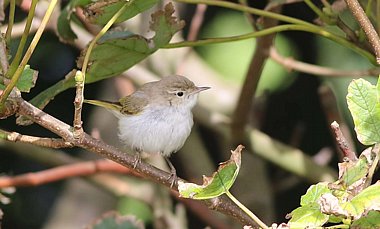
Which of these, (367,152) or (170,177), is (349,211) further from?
(170,177)

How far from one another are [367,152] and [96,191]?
1855 mm

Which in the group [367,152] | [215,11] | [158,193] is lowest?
[367,152]

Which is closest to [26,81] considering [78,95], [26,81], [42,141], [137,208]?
[26,81]

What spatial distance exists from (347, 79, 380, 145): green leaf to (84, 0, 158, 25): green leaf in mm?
495

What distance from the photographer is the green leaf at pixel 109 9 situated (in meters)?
1.38

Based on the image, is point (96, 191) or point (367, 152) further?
point (96, 191)

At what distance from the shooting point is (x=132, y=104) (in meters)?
2.16

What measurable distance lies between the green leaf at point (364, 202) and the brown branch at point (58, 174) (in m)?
1.34

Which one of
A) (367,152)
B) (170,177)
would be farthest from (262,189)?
(367,152)

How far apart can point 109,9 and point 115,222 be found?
2.31 ft

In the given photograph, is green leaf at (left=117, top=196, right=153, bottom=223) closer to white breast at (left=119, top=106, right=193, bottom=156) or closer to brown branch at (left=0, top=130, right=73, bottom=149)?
white breast at (left=119, top=106, right=193, bottom=156)

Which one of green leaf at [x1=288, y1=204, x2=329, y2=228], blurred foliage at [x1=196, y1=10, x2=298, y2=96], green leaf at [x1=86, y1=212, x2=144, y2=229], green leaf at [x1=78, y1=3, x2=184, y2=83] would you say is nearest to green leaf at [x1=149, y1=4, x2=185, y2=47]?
green leaf at [x1=78, y1=3, x2=184, y2=83]

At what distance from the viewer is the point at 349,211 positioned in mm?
928

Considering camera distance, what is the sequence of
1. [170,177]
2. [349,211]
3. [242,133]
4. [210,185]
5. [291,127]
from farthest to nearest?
[291,127], [242,133], [170,177], [210,185], [349,211]
